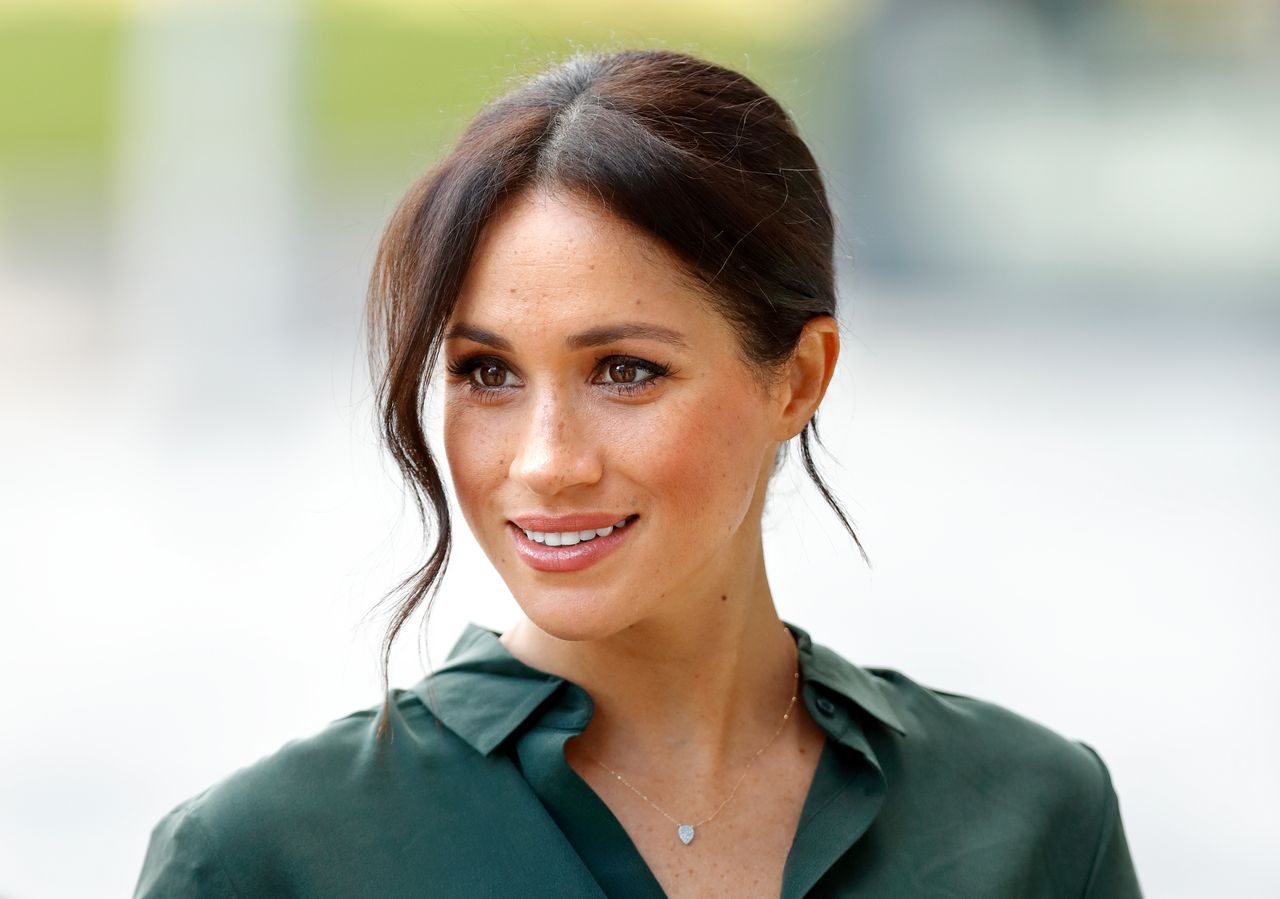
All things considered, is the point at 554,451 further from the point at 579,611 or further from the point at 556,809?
the point at 556,809

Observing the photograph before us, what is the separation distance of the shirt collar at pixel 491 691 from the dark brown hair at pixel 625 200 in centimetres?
10

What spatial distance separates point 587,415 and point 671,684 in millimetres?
367

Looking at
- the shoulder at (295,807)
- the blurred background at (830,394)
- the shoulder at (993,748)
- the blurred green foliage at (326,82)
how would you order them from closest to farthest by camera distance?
the shoulder at (295,807)
the shoulder at (993,748)
the blurred background at (830,394)
the blurred green foliage at (326,82)

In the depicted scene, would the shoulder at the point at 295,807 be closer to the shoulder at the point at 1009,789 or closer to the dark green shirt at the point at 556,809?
the dark green shirt at the point at 556,809

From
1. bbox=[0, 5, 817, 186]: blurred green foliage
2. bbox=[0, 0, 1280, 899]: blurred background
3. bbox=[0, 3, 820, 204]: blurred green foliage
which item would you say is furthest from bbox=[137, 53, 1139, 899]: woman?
bbox=[0, 5, 817, 186]: blurred green foliage

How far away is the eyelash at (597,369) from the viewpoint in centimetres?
181

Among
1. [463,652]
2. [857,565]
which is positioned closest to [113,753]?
[857,565]

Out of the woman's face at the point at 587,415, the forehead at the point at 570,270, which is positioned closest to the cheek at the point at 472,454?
the woman's face at the point at 587,415

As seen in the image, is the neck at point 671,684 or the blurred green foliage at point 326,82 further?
the blurred green foliage at point 326,82

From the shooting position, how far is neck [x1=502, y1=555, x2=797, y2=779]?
1.96 m

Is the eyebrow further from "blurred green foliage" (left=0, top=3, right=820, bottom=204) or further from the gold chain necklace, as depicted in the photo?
"blurred green foliage" (left=0, top=3, right=820, bottom=204)

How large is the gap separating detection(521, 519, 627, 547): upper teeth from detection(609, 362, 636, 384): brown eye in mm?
147

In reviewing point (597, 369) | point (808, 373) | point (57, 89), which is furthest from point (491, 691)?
point (57, 89)

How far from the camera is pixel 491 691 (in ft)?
6.30
